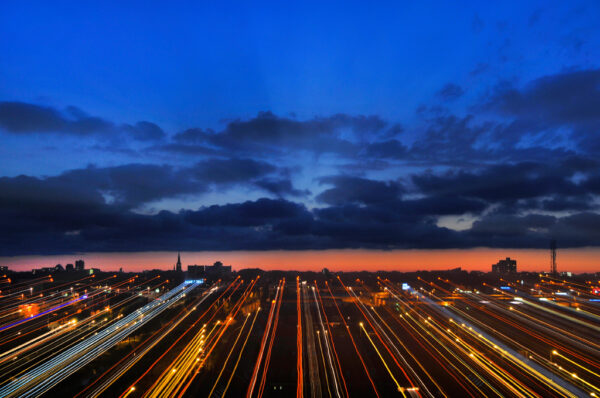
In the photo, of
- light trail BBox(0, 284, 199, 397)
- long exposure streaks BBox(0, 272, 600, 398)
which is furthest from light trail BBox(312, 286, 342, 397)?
light trail BBox(0, 284, 199, 397)

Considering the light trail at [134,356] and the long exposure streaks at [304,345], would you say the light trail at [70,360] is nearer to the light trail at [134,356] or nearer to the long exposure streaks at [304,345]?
the long exposure streaks at [304,345]

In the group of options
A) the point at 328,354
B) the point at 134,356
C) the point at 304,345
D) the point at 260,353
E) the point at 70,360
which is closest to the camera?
the point at 70,360

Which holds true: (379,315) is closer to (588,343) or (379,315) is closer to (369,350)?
(369,350)

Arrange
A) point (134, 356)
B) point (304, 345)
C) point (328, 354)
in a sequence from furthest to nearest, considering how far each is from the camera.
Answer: point (304, 345)
point (328, 354)
point (134, 356)

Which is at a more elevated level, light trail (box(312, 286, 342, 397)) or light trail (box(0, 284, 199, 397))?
light trail (box(0, 284, 199, 397))

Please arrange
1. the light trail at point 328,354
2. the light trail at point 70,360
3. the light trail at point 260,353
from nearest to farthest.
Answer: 1. the light trail at point 70,360
2. the light trail at point 260,353
3. the light trail at point 328,354

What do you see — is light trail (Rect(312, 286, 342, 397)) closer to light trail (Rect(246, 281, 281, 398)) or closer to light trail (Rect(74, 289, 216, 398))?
light trail (Rect(246, 281, 281, 398))

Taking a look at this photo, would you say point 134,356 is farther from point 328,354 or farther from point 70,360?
point 328,354

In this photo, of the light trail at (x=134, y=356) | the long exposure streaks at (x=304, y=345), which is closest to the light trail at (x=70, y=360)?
the long exposure streaks at (x=304, y=345)

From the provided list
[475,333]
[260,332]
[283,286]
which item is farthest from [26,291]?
[475,333]

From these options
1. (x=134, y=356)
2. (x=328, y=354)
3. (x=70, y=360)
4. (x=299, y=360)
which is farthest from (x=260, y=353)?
(x=70, y=360)

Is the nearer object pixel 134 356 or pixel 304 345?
pixel 134 356

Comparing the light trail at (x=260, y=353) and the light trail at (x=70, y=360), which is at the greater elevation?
the light trail at (x=70, y=360)
